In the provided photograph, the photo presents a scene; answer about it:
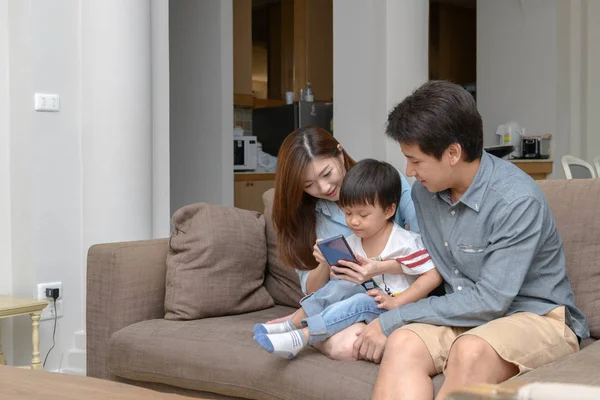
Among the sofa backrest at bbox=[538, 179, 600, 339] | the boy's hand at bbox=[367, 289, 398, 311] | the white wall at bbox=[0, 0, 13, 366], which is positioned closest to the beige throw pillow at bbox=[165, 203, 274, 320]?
the boy's hand at bbox=[367, 289, 398, 311]

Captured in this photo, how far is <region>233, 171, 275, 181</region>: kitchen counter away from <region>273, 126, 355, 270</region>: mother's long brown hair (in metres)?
4.02

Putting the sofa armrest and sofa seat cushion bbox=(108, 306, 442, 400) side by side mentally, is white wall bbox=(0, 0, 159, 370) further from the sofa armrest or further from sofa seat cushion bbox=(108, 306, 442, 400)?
sofa seat cushion bbox=(108, 306, 442, 400)

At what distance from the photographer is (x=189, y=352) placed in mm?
2309

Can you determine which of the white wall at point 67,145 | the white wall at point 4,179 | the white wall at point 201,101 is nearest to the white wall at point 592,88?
the white wall at point 201,101

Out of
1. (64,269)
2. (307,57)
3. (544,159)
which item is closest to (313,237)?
(64,269)

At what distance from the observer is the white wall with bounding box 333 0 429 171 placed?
4.72m

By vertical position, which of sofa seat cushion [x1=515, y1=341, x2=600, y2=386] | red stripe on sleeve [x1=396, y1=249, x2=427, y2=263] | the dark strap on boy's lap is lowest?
sofa seat cushion [x1=515, y1=341, x2=600, y2=386]

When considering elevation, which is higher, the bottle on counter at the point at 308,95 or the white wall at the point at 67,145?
the bottle on counter at the point at 308,95

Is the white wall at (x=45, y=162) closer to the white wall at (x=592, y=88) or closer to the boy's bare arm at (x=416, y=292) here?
the boy's bare arm at (x=416, y=292)

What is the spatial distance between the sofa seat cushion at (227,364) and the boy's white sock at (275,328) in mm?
73

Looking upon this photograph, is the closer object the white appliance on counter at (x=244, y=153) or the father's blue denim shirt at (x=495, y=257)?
the father's blue denim shirt at (x=495, y=257)

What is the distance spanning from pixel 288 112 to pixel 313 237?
4.91m

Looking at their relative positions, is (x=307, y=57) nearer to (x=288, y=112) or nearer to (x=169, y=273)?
(x=288, y=112)

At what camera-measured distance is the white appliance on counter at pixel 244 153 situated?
22.0 feet
